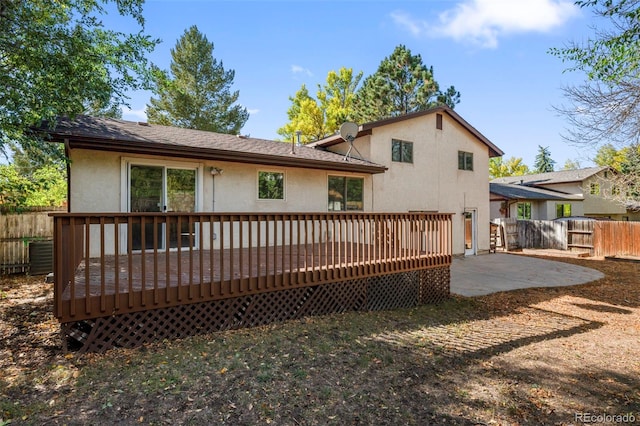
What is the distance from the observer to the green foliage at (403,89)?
24516 millimetres

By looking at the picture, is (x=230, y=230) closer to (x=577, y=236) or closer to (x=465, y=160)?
(x=465, y=160)

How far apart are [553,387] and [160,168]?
8.17 meters

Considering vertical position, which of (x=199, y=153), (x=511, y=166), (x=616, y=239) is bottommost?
(x=616, y=239)

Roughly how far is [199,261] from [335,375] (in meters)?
2.76

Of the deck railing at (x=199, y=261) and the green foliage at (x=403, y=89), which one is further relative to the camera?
the green foliage at (x=403, y=89)

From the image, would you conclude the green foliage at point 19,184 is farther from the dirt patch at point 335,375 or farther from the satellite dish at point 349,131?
the satellite dish at point 349,131

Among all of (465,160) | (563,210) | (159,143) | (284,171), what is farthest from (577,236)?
(159,143)

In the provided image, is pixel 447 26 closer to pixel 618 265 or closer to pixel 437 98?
pixel 618 265

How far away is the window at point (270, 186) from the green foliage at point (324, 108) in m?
16.1

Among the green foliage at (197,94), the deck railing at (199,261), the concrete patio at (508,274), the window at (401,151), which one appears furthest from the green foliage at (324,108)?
the deck railing at (199,261)

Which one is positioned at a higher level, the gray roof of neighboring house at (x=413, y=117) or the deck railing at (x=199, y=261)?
the gray roof of neighboring house at (x=413, y=117)

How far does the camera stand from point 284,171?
31.7ft

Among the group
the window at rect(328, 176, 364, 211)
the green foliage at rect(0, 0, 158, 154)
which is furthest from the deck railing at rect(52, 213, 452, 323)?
the window at rect(328, 176, 364, 211)

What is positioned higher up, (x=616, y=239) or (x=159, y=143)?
(x=159, y=143)
